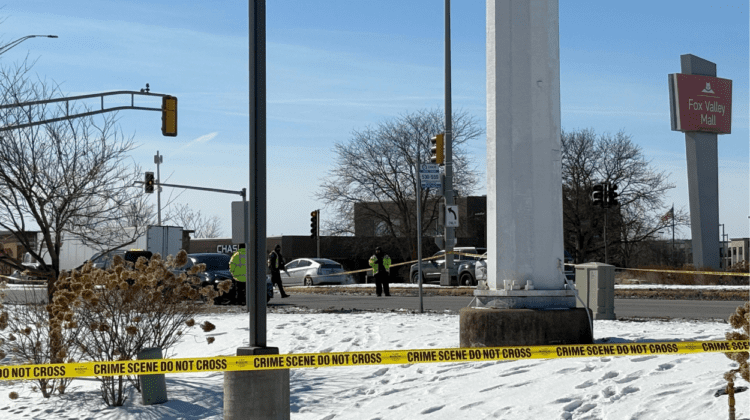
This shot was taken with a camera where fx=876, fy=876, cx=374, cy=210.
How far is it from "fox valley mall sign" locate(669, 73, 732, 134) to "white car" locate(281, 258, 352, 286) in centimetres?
1525

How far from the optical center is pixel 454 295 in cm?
2553

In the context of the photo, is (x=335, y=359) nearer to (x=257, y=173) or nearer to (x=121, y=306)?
(x=257, y=173)

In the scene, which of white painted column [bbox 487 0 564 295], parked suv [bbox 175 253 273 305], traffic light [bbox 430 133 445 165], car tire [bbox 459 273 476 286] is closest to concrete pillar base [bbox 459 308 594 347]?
white painted column [bbox 487 0 564 295]

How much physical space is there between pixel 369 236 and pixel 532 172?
45.8 m

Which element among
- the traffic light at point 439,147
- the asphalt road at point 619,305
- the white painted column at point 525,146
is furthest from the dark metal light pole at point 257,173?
the traffic light at point 439,147

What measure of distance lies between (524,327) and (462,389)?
138 cm

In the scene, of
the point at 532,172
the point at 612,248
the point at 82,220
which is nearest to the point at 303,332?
the point at 532,172

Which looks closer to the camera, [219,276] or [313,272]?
[219,276]

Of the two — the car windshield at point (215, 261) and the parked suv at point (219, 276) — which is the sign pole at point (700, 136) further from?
the parked suv at point (219, 276)

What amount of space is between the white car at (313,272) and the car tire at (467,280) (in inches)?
254

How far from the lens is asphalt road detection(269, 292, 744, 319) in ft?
56.2

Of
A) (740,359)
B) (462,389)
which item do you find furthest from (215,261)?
(740,359)

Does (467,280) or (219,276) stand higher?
(219,276)

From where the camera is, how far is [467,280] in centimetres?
3089
